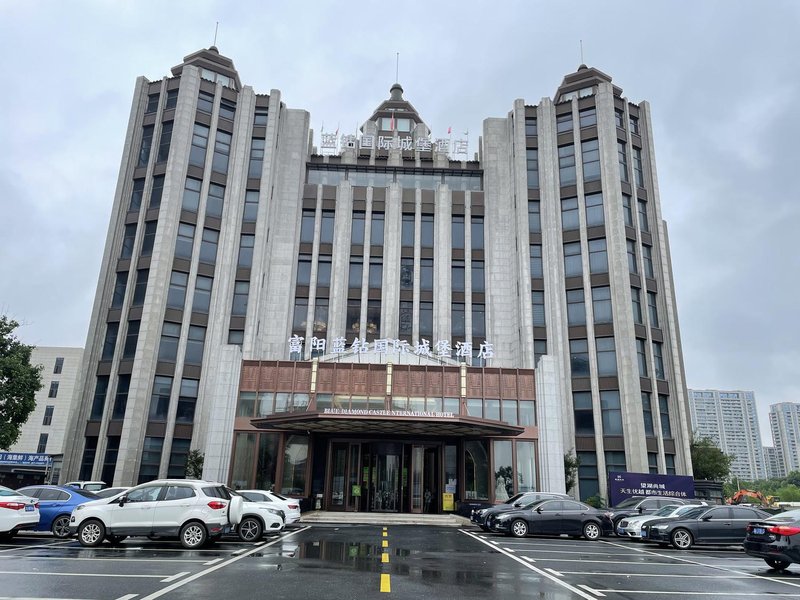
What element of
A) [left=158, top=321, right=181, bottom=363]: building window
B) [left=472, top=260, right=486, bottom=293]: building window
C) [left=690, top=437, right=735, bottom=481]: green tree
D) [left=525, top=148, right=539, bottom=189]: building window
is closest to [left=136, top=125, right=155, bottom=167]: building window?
[left=158, top=321, right=181, bottom=363]: building window

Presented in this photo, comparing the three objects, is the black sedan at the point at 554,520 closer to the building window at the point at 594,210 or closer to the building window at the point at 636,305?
the building window at the point at 636,305

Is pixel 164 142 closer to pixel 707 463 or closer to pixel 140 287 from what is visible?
pixel 140 287

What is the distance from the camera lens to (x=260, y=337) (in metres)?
41.1

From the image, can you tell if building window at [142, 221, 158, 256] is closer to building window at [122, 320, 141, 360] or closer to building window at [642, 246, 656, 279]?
building window at [122, 320, 141, 360]

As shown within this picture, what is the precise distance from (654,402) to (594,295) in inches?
317

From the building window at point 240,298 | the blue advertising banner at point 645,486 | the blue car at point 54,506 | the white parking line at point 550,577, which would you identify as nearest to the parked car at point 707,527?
the white parking line at point 550,577

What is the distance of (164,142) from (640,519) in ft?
128

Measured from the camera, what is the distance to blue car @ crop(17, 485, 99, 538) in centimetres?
1695

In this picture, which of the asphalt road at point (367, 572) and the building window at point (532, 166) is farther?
the building window at point (532, 166)

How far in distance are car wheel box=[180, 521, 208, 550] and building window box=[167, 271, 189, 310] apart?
27.2 metres

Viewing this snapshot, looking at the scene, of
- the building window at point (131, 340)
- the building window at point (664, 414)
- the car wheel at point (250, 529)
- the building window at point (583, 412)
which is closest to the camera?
the car wheel at point (250, 529)

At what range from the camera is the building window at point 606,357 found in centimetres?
3869

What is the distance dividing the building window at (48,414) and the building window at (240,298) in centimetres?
4302

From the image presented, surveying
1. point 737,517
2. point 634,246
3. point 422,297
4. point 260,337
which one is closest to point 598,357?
point 634,246
